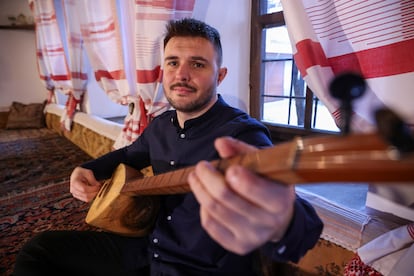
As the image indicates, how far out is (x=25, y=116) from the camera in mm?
4055

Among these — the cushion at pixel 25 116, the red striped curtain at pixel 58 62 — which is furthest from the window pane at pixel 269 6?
the cushion at pixel 25 116

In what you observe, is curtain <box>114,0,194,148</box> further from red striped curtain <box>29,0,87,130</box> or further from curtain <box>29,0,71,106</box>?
curtain <box>29,0,71,106</box>

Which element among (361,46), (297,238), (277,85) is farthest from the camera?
(277,85)

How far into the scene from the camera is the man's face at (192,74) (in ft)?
3.01

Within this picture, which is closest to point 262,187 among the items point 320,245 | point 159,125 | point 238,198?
point 238,198

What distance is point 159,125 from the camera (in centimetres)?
111

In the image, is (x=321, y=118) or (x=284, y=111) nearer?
(x=321, y=118)

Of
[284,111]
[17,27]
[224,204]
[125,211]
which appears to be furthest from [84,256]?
[17,27]

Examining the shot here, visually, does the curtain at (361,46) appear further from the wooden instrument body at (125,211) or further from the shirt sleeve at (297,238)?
the wooden instrument body at (125,211)

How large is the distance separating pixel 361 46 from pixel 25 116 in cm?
491

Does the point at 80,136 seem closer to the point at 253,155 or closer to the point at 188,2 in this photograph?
the point at 188,2

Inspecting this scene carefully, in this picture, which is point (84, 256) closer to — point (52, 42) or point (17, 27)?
point (52, 42)

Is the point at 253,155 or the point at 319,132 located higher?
the point at 253,155

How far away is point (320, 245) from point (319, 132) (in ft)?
2.70
